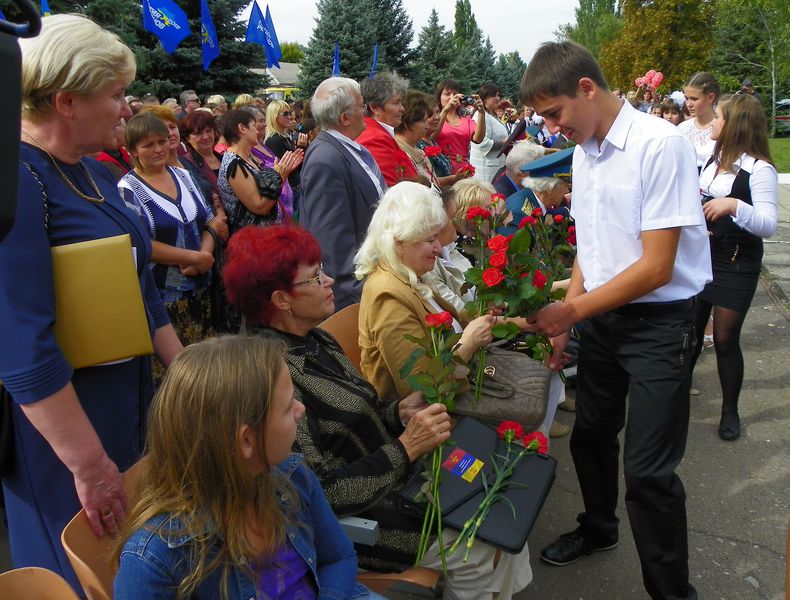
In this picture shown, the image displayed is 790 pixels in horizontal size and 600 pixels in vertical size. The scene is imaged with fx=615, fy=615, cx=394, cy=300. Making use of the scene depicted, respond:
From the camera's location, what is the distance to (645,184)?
208 centimetres

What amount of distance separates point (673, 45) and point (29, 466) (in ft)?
121

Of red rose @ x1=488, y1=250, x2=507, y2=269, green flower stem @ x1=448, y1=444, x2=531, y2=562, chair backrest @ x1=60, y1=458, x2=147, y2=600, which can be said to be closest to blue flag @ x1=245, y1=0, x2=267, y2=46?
red rose @ x1=488, y1=250, x2=507, y2=269

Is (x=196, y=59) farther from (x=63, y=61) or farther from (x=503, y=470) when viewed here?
(x=503, y=470)

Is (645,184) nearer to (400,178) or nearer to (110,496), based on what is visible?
(110,496)

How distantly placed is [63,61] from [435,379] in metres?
1.41

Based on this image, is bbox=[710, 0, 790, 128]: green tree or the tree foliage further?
bbox=[710, 0, 790, 128]: green tree

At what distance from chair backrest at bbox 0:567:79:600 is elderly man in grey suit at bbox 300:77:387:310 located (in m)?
2.18

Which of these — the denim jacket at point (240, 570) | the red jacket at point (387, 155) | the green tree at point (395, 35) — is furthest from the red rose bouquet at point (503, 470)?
the green tree at point (395, 35)

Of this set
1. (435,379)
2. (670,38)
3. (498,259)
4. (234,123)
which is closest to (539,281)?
(498,259)

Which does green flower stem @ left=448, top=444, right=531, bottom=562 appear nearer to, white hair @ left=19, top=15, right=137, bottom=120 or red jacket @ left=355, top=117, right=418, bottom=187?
white hair @ left=19, top=15, right=137, bottom=120

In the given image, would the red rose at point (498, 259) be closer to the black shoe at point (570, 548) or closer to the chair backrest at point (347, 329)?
the chair backrest at point (347, 329)

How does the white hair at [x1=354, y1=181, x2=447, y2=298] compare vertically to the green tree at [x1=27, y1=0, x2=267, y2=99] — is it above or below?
below

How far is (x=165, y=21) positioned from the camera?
911 centimetres

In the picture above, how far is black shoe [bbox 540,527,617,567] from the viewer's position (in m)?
2.71
